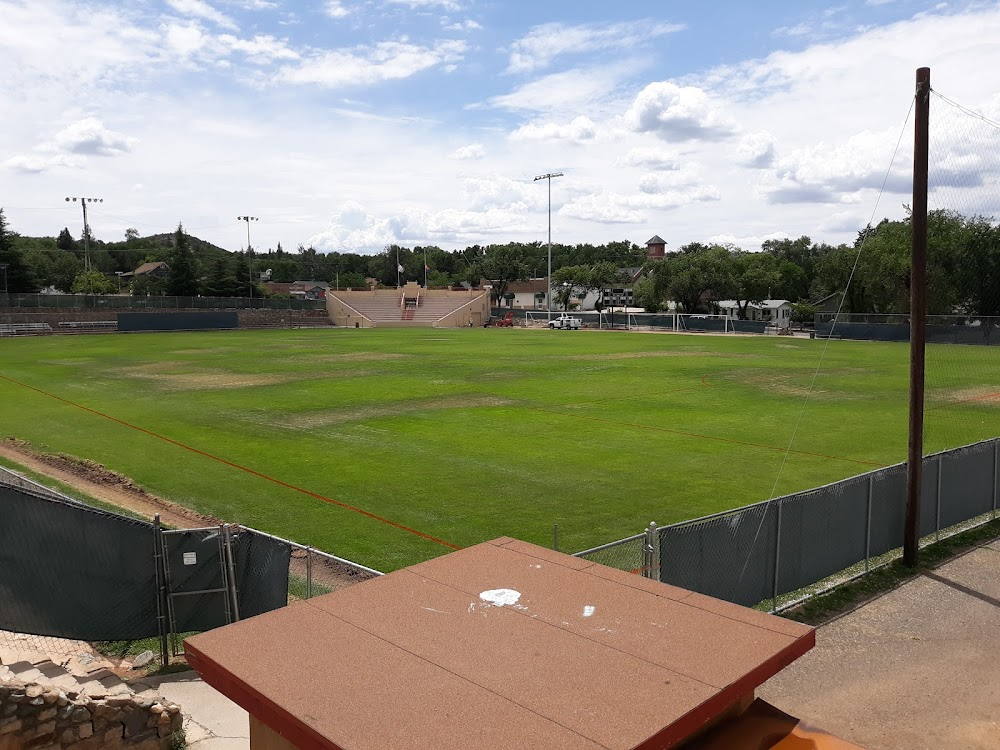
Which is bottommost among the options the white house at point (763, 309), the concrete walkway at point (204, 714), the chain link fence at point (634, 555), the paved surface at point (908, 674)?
the paved surface at point (908, 674)

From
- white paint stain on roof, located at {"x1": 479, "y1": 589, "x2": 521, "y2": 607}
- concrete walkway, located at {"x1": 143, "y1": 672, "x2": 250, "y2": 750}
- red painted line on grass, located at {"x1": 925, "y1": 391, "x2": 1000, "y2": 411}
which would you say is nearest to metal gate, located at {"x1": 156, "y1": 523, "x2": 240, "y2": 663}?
A: concrete walkway, located at {"x1": 143, "y1": 672, "x2": 250, "y2": 750}

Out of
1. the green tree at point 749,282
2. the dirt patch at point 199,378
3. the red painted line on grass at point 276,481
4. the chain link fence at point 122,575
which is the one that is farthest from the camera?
the green tree at point 749,282

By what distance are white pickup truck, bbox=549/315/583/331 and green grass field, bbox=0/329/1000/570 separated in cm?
4911

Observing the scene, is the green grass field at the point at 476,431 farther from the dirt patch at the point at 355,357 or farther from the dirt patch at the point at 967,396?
the dirt patch at the point at 355,357

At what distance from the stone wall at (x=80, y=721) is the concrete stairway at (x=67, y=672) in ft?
0.62

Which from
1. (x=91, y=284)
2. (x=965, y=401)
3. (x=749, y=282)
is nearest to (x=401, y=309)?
(x=91, y=284)

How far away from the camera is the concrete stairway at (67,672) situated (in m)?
8.16

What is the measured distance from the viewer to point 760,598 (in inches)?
482

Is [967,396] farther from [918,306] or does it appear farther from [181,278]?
[181,278]

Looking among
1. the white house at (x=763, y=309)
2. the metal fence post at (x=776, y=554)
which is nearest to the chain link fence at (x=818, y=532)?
the metal fence post at (x=776, y=554)

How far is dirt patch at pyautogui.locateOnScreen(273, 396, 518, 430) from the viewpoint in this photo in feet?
92.7

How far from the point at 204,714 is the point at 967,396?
35842 millimetres

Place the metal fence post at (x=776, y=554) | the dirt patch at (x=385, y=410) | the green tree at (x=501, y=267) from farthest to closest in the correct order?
1. the green tree at (x=501, y=267)
2. the dirt patch at (x=385, y=410)
3. the metal fence post at (x=776, y=554)

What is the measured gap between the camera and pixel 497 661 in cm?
489
